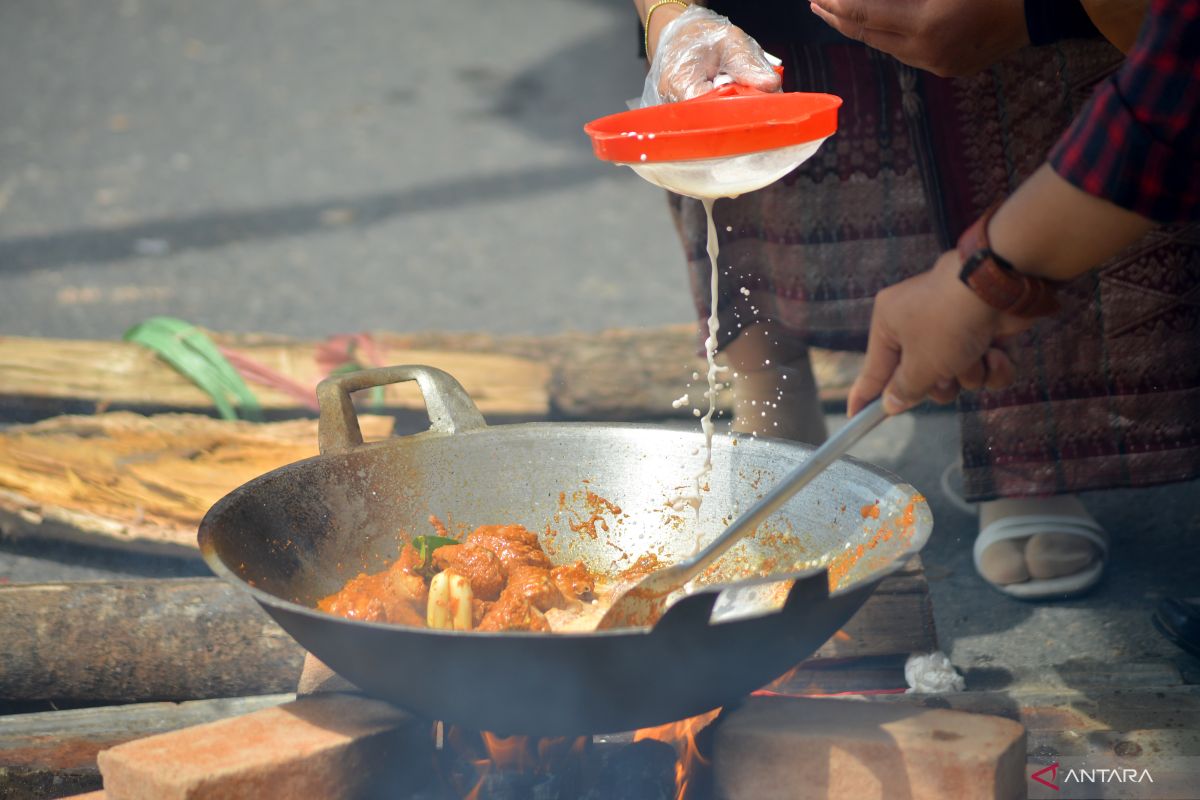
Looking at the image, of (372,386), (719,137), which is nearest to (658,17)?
(719,137)

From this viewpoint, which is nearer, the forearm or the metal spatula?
the forearm

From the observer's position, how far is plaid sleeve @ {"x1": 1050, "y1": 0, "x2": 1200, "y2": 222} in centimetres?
111

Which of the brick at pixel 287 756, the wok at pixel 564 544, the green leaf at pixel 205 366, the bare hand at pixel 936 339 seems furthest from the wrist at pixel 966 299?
the green leaf at pixel 205 366

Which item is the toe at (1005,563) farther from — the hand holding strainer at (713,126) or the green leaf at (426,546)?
the green leaf at (426,546)

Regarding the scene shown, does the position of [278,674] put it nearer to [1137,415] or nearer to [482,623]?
[482,623]

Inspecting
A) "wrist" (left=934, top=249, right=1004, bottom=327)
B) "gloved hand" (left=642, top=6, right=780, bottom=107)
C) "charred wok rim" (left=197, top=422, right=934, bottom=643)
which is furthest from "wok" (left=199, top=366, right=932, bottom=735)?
"gloved hand" (left=642, top=6, right=780, bottom=107)

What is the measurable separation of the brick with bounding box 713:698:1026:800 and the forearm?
58 cm

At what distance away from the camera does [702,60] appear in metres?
1.83

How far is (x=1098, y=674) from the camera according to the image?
1983 mm

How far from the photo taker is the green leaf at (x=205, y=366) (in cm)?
309

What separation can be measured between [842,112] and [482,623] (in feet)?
4.44

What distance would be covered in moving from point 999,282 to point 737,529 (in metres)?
0.44

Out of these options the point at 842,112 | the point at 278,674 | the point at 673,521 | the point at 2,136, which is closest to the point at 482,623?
the point at 673,521

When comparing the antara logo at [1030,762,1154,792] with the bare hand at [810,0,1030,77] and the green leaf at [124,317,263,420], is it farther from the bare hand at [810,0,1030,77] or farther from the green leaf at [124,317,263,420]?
the green leaf at [124,317,263,420]
